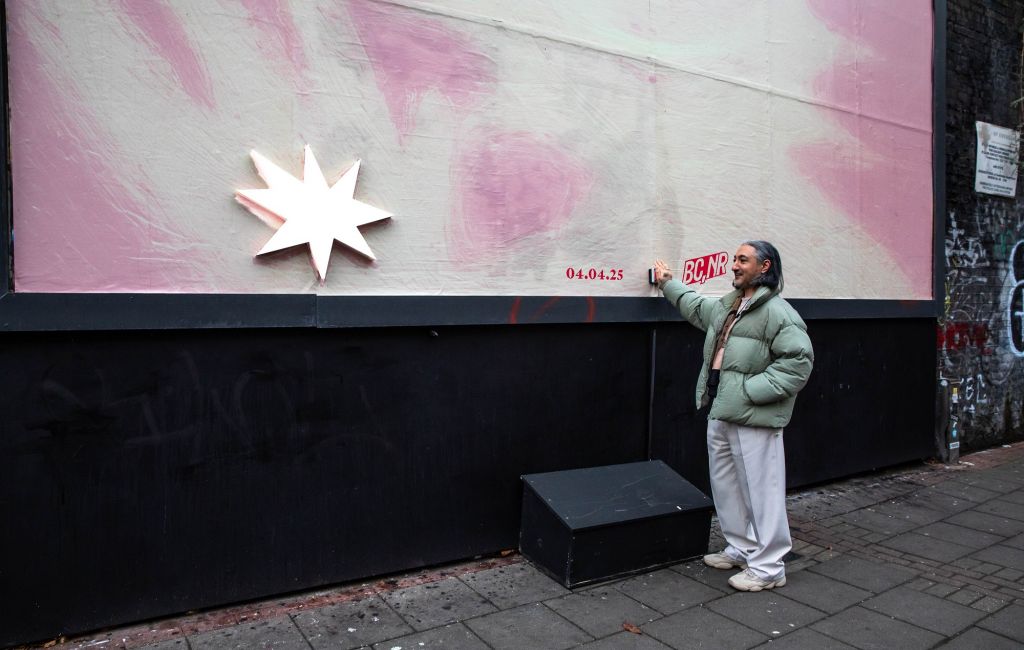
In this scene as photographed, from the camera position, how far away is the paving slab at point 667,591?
386 centimetres

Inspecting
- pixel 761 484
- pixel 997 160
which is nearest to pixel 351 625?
pixel 761 484

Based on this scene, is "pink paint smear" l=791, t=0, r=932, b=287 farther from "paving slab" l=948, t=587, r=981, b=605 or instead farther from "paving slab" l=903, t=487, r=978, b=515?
"paving slab" l=948, t=587, r=981, b=605

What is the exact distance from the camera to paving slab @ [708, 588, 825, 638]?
3624 millimetres

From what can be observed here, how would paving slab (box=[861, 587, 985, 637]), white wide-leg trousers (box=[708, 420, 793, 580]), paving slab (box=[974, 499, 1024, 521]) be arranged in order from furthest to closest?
paving slab (box=[974, 499, 1024, 521]) < white wide-leg trousers (box=[708, 420, 793, 580]) < paving slab (box=[861, 587, 985, 637])

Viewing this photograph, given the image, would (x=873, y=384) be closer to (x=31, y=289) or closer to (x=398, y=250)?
(x=398, y=250)

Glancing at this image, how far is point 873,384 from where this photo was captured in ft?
21.8

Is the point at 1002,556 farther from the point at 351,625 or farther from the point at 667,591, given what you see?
the point at 351,625

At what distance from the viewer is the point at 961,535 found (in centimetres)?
513

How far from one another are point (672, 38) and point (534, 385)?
2.61 m

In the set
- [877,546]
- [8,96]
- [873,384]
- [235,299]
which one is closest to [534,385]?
[235,299]

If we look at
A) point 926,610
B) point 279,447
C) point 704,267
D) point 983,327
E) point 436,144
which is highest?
point 436,144

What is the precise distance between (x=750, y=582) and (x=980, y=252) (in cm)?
546

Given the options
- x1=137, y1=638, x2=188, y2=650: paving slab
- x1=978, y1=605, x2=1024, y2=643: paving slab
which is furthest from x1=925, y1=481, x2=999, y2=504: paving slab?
x1=137, y1=638, x2=188, y2=650: paving slab

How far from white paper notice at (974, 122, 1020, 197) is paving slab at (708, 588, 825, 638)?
18.4 ft
